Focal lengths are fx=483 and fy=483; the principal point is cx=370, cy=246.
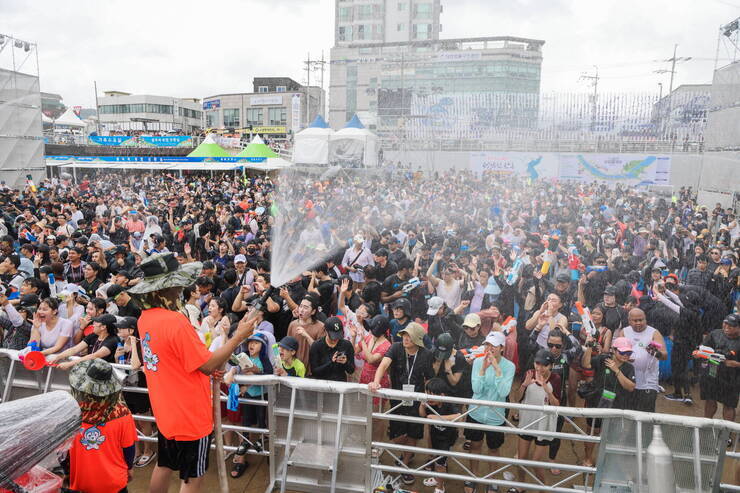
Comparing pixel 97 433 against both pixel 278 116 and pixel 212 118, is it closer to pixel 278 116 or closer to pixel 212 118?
pixel 278 116

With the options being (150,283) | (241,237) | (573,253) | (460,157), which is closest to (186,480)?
(150,283)

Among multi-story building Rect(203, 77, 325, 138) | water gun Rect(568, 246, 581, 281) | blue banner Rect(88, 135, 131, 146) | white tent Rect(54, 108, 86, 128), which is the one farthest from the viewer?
multi-story building Rect(203, 77, 325, 138)

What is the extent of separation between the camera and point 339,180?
27.0 meters

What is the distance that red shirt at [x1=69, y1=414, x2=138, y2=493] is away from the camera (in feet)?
8.11

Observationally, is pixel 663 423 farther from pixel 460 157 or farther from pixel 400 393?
pixel 460 157

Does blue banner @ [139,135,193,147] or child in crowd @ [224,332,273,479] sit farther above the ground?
blue banner @ [139,135,193,147]

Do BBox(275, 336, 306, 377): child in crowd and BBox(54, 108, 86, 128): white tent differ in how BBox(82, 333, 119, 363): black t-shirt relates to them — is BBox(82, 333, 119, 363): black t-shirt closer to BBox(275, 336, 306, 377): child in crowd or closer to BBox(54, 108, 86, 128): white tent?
BBox(275, 336, 306, 377): child in crowd

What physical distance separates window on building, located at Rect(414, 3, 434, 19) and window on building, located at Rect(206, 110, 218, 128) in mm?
32638

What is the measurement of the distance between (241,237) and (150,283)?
23.6 feet

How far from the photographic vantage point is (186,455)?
8.38 ft

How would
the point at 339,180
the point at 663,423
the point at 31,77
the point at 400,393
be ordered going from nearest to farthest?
1. the point at 663,423
2. the point at 400,393
3. the point at 31,77
4. the point at 339,180

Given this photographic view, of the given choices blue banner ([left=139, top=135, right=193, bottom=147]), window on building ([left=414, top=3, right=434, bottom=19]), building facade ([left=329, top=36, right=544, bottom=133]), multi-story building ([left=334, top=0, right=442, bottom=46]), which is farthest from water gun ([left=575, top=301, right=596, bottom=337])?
window on building ([left=414, top=3, right=434, bottom=19])

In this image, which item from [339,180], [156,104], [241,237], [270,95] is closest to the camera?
[241,237]

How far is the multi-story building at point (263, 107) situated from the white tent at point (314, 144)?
34.6 metres
